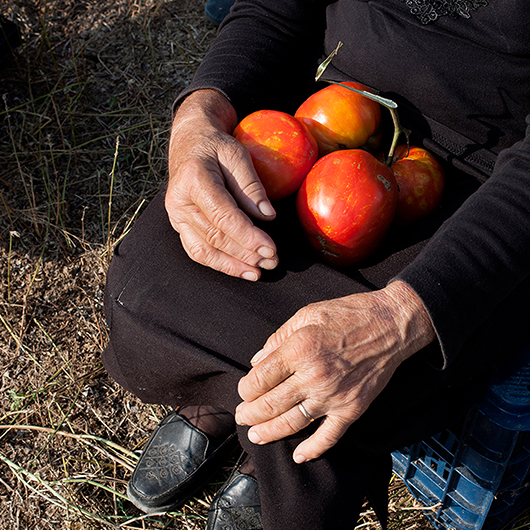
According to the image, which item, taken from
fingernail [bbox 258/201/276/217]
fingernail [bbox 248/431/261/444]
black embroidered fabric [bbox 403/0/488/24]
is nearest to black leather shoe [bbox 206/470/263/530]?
fingernail [bbox 248/431/261/444]

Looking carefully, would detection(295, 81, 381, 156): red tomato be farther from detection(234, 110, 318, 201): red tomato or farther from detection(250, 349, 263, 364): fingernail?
detection(250, 349, 263, 364): fingernail

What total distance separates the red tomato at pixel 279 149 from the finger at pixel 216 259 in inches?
8.9

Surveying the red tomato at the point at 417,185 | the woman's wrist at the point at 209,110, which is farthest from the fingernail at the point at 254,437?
the woman's wrist at the point at 209,110

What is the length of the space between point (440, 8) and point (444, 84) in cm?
23

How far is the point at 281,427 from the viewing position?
1196 millimetres

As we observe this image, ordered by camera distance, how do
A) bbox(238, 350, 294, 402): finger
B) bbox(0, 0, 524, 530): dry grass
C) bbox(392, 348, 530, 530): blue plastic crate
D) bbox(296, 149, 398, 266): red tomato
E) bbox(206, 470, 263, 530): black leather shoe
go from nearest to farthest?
1. bbox(238, 350, 294, 402): finger
2. bbox(296, 149, 398, 266): red tomato
3. bbox(392, 348, 530, 530): blue plastic crate
4. bbox(206, 470, 263, 530): black leather shoe
5. bbox(0, 0, 524, 530): dry grass

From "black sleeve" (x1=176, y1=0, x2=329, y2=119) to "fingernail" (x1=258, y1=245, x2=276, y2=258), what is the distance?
59cm

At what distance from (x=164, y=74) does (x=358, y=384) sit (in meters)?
2.65

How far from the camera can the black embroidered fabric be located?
141 cm

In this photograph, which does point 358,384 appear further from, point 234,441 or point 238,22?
point 238,22

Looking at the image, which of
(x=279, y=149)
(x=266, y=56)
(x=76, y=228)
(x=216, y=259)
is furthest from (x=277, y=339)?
(x=76, y=228)

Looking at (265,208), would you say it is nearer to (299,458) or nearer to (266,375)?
(266,375)

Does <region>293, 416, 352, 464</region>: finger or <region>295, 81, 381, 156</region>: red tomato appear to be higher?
<region>295, 81, 381, 156</region>: red tomato

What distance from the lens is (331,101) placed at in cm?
140
